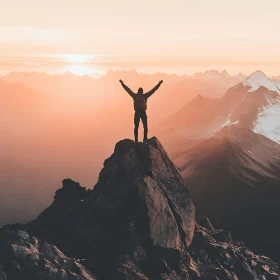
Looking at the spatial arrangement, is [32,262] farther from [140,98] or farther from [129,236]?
[140,98]

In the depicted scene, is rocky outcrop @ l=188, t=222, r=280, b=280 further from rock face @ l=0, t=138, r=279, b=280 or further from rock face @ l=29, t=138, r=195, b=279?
rock face @ l=29, t=138, r=195, b=279

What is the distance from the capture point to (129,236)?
37219mm

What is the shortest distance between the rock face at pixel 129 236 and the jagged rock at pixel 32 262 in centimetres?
7

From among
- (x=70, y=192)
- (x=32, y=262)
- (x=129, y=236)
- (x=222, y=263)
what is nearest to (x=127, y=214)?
(x=129, y=236)

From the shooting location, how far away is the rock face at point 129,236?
105 feet

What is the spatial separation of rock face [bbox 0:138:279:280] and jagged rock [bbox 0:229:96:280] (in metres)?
0.07

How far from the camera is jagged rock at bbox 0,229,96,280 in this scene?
29.5 m

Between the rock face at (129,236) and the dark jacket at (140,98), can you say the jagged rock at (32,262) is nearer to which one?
the rock face at (129,236)

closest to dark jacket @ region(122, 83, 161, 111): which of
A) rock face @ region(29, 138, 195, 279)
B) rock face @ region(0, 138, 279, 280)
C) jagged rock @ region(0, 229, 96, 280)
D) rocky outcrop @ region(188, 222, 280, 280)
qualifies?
rock face @ region(29, 138, 195, 279)

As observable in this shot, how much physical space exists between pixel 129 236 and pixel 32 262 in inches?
372

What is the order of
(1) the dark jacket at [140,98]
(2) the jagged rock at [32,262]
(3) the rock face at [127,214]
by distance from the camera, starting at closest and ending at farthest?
1. (2) the jagged rock at [32,262]
2. (3) the rock face at [127,214]
3. (1) the dark jacket at [140,98]

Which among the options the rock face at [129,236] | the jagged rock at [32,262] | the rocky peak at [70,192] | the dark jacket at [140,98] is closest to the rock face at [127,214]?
the rock face at [129,236]

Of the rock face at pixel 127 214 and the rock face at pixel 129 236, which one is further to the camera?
the rock face at pixel 127 214

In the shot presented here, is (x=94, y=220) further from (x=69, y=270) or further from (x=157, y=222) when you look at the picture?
(x=69, y=270)
